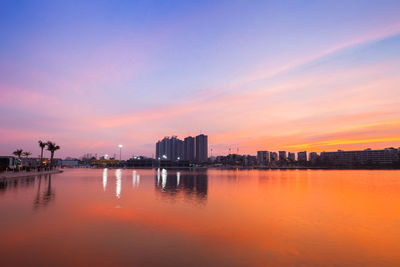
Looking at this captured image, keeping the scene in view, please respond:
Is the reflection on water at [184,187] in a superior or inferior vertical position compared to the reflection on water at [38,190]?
inferior

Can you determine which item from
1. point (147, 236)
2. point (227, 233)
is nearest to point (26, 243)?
point (147, 236)

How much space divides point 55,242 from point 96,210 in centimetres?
826

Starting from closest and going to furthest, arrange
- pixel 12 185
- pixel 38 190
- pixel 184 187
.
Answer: pixel 38 190, pixel 184 187, pixel 12 185

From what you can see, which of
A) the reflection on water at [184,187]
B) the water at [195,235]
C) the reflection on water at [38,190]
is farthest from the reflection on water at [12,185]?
the reflection on water at [184,187]

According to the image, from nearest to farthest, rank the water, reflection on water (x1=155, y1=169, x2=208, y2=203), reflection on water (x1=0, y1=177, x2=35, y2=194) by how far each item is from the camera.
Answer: the water, reflection on water (x1=155, y1=169, x2=208, y2=203), reflection on water (x1=0, y1=177, x2=35, y2=194)

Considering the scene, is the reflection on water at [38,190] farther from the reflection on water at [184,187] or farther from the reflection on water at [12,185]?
the reflection on water at [184,187]

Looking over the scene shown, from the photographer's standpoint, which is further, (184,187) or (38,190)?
(184,187)

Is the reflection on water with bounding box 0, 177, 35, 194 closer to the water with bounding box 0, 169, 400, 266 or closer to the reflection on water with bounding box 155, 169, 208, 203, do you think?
the water with bounding box 0, 169, 400, 266

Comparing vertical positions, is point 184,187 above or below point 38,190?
below

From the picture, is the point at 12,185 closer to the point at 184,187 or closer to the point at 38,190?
the point at 38,190

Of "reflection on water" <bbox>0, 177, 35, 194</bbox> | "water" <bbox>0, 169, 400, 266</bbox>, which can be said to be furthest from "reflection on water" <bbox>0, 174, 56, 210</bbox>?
"water" <bbox>0, 169, 400, 266</bbox>

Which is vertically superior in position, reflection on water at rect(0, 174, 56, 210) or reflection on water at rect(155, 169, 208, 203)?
reflection on water at rect(0, 174, 56, 210)

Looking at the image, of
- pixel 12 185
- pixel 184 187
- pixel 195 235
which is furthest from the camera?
pixel 12 185

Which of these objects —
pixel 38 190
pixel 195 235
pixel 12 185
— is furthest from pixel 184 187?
pixel 12 185
